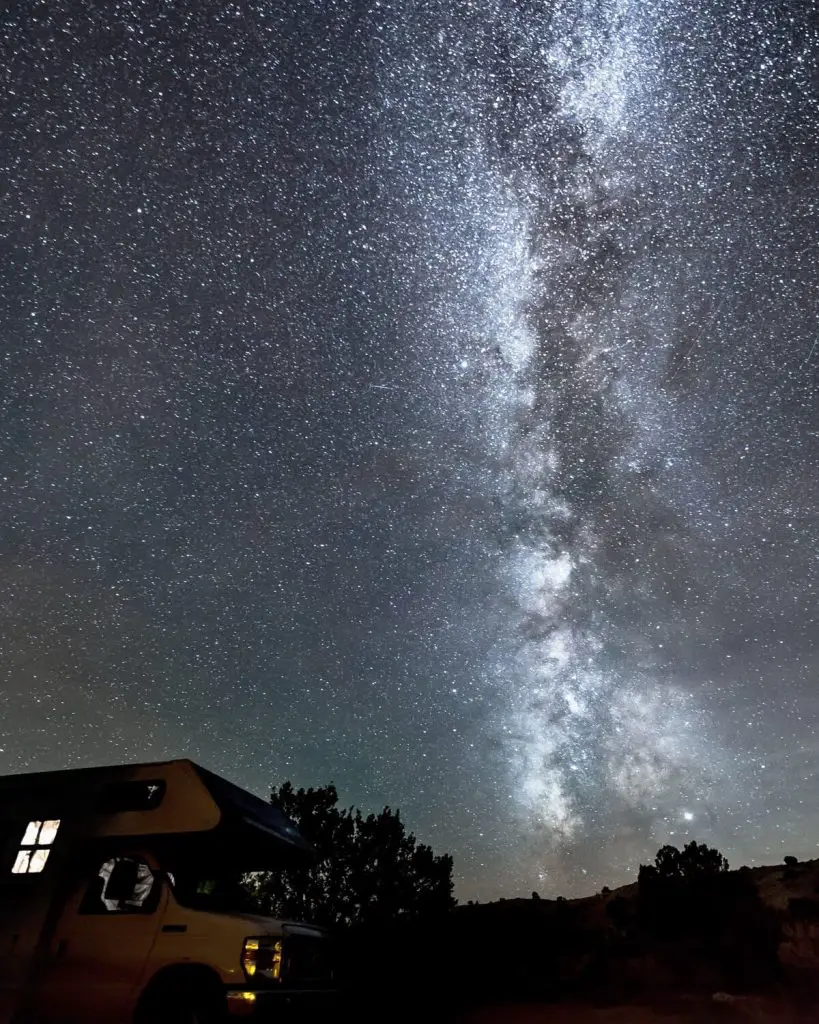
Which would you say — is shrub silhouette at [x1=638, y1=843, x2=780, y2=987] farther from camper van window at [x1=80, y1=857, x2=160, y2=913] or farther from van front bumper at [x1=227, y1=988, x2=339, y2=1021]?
camper van window at [x1=80, y1=857, x2=160, y2=913]

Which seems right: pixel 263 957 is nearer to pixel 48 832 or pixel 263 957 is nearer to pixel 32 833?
pixel 48 832

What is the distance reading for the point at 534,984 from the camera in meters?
17.8

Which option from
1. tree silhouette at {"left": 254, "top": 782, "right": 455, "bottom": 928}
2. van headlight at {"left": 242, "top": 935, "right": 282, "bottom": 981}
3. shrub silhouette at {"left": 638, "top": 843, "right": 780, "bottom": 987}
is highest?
tree silhouette at {"left": 254, "top": 782, "right": 455, "bottom": 928}

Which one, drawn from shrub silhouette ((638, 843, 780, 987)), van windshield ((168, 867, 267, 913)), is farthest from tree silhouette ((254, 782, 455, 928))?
van windshield ((168, 867, 267, 913))

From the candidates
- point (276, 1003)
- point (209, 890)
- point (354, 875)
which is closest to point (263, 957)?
point (276, 1003)

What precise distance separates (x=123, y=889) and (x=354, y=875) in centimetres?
3030

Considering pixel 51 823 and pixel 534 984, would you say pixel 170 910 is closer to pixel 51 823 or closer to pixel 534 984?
pixel 51 823

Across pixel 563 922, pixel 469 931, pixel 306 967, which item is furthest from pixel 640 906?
pixel 306 967

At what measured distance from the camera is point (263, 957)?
6.77 metres

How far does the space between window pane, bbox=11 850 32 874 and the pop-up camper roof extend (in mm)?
336

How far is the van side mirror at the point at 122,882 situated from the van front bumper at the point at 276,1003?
1.63 meters

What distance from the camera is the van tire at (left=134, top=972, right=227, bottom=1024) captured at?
6.55 metres

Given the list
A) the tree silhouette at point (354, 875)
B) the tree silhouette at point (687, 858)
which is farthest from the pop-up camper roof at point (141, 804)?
the tree silhouette at point (687, 858)

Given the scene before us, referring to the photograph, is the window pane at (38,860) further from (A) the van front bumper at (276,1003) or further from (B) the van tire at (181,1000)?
(A) the van front bumper at (276,1003)
